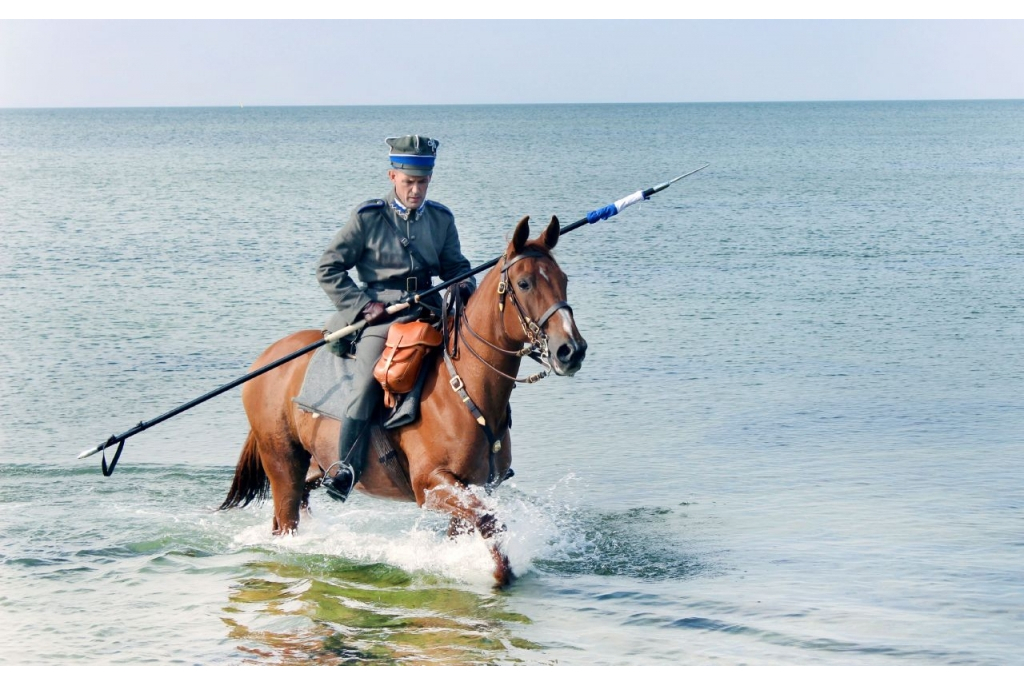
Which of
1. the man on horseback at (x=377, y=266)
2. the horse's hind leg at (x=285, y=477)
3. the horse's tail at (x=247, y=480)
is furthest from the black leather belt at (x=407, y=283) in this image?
the horse's tail at (x=247, y=480)

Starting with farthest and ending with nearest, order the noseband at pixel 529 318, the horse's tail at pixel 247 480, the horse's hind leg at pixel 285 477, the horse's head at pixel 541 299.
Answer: the horse's tail at pixel 247 480 < the horse's hind leg at pixel 285 477 < the noseband at pixel 529 318 < the horse's head at pixel 541 299

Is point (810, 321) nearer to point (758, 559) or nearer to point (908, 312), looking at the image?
point (908, 312)

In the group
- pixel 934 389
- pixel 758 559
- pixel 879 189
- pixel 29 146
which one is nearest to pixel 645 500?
pixel 758 559

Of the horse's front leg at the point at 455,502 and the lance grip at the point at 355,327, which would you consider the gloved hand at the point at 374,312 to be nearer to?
the lance grip at the point at 355,327

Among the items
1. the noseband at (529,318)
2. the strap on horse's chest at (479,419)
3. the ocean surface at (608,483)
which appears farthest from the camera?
the ocean surface at (608,483)

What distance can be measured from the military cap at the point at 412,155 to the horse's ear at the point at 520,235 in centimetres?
127

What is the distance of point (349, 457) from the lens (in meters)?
9.28

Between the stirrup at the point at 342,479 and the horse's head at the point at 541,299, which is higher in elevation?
the horse's head at the point at 541,299

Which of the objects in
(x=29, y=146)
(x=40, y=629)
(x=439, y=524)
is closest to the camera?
(x=40, y=629)

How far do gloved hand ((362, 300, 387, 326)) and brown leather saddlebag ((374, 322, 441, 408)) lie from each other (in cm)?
15

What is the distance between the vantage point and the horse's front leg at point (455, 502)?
28.8 ft

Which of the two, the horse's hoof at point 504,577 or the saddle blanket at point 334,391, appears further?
the horse's hoof at point 504,577

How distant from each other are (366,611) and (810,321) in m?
17.9

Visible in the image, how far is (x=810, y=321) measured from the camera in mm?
25562
